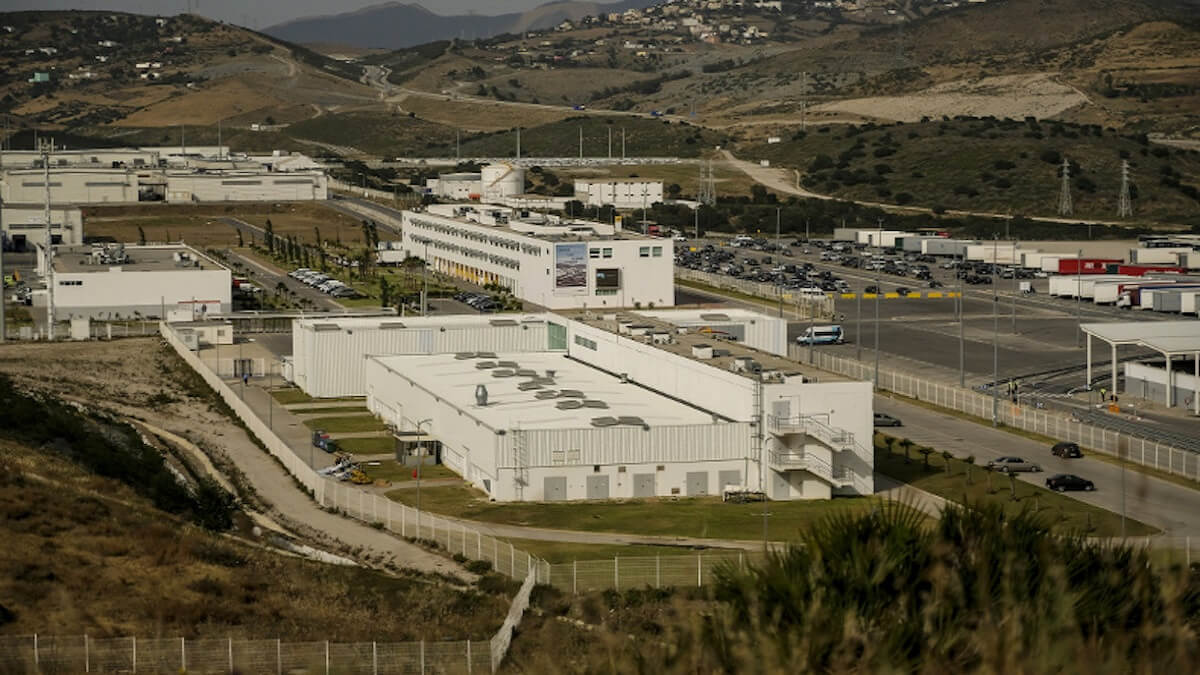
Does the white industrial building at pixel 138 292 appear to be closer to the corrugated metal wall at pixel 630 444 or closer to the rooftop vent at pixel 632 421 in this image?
the rooftop vent at pixel 632 421

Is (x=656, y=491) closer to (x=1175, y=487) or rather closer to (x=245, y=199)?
(x=1175, y=487)

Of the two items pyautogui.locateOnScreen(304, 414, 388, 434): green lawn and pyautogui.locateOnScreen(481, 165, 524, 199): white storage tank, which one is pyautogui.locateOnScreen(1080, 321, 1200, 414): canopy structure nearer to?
pyautogui.locateOnScreen(304, 414, 388, 434): green lawn

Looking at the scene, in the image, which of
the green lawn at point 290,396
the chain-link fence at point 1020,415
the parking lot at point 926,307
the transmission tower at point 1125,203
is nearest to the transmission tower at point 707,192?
the parking lot at point 926,307

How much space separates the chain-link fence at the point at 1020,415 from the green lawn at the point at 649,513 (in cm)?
646

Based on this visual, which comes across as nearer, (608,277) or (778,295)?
(608,277)

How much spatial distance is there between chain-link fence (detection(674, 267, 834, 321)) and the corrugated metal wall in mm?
29271

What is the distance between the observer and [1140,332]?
48.5 metres

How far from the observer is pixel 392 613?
926 inches

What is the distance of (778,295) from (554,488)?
3941 cm

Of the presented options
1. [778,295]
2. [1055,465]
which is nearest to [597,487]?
[1055,465]

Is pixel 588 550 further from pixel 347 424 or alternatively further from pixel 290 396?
pixel 290 396

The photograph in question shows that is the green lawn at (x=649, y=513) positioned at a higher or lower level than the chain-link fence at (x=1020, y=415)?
lower

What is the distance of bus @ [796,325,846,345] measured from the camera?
58844mm

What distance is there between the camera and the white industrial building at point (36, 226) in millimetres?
88438
